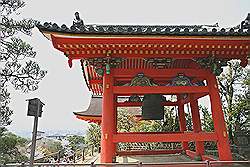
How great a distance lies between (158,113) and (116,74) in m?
2.14

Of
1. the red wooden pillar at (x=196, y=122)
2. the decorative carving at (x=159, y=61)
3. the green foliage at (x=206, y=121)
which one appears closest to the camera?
the decorative carving at (x=159, y=61)

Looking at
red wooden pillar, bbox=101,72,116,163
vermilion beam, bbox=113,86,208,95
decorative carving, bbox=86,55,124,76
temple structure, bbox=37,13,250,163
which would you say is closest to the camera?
red wooden pillar, bbox=101,72,116,163

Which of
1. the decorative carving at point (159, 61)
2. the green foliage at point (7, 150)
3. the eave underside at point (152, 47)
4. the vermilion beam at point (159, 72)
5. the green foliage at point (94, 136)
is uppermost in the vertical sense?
the eave underside at point (152, 47)

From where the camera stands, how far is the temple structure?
5973 millimetres

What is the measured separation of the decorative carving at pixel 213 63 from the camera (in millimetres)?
6754

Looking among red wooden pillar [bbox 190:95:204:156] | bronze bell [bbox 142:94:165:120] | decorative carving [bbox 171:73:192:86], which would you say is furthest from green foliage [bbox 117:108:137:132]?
decorative carving [bbox 171:73:192:86]

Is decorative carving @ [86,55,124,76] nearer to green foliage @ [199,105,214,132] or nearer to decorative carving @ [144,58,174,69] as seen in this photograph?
decorative carving @ [144,58,174,69]

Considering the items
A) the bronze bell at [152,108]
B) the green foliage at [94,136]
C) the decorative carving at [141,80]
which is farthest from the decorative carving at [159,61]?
the green foliage at [94,136]

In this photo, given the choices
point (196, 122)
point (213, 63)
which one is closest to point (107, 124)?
point (213, 63)

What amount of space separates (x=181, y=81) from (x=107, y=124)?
8.41 feet

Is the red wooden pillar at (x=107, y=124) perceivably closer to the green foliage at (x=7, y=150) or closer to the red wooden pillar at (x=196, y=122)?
the red wooden pillar at (x=196, y=122)

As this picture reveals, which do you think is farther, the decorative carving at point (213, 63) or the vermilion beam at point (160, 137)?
the decorative carving at point (213, 63)

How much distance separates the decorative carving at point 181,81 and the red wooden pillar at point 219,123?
613 mm

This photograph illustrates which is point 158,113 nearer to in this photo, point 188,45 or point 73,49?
point 188,45
